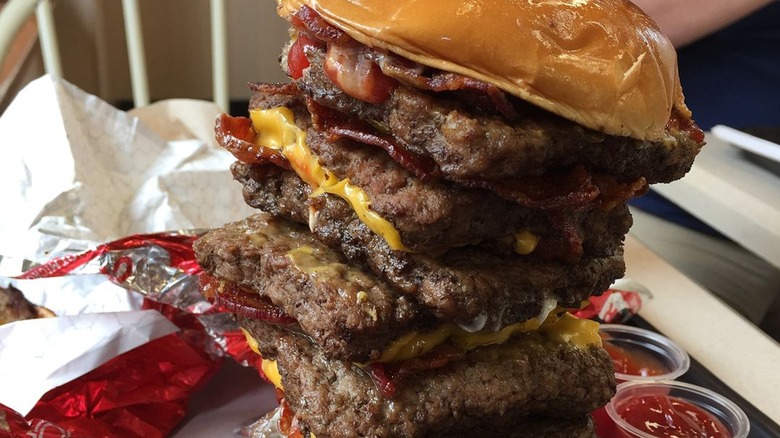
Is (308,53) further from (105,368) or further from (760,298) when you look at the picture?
(760,298)

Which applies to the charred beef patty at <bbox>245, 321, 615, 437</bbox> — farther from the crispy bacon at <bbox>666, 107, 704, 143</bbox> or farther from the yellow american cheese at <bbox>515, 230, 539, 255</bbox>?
the crispy bacon at <bbox>666, 107, 704, 143</bbox>

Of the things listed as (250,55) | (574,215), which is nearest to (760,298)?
(574,215)

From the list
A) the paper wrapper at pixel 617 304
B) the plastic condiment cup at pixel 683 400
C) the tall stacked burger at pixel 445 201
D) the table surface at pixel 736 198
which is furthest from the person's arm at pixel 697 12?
the tall stacked burger at pixel 445 201

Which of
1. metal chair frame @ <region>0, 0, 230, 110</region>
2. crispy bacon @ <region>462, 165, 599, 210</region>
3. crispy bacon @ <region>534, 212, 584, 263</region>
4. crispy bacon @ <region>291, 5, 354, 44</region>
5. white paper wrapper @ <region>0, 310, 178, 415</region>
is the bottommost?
white paper wrapper @ <region>0, 310, 178, 415</region>

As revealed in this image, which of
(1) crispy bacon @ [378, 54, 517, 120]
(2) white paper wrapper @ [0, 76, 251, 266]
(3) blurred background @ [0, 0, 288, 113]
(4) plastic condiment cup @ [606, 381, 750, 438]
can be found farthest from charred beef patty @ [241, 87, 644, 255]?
(3) blurred background @ [0, 0, 288, 113]

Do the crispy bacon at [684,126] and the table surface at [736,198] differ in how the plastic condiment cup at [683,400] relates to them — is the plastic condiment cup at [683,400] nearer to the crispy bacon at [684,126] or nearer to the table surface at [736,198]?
the crispy bacon at [684,126]
